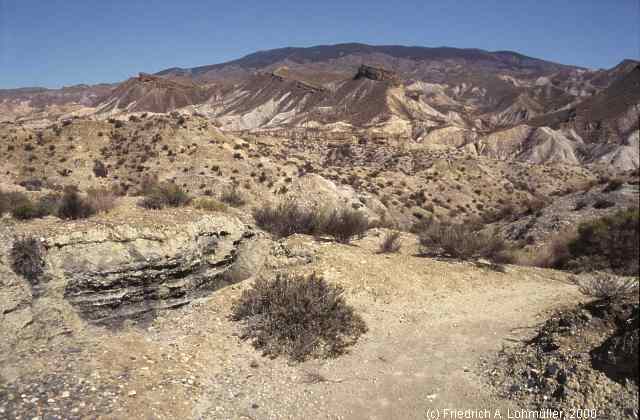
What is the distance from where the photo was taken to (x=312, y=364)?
6.04 metres

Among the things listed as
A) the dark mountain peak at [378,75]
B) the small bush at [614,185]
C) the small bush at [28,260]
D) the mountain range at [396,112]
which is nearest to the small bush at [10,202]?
the small bush at [28,260]

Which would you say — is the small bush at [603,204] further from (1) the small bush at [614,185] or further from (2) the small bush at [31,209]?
(2) the small bush at [31,209]

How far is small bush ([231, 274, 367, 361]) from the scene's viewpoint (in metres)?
6.29

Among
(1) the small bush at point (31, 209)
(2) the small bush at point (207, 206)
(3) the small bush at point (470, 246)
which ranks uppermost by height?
(1) the small bush at point (31, 209)

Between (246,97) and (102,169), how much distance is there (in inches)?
3681

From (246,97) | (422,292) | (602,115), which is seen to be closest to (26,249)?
(422,292)

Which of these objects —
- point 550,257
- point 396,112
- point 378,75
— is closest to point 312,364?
point 550,257

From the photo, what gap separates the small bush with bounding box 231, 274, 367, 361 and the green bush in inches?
232

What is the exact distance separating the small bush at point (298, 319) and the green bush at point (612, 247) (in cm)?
588

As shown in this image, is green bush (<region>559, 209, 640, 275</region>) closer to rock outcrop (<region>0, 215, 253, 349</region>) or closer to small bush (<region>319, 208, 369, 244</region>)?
small bush (<region>319, 208, 369, 244</region>)

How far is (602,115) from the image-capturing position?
7900 centimetres

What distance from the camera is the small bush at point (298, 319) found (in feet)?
20.6

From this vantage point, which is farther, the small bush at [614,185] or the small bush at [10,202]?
the small bush at [614,185]

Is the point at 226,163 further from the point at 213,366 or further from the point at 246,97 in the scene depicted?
the point at 246,97
